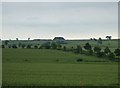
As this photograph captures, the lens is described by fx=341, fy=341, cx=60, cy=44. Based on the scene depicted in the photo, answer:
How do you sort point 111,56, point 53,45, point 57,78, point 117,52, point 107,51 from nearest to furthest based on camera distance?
point 57,78 < point 111,56 < point 117,52 < point 107,51 < point 53,45

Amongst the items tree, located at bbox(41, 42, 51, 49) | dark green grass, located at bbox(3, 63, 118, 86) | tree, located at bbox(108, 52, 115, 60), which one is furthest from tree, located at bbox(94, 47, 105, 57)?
dark green grass, located at bbox(3, 63, 118, 86)

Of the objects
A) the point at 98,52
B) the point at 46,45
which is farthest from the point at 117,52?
the point at 46,45

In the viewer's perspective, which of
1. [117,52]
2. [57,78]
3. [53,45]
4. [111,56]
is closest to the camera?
[57,78]

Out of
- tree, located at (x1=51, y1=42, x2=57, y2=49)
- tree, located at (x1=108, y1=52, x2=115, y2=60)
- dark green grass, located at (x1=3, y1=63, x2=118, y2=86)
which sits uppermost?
tree, located at (x1=51, y1=42, x2=57, y2=49)

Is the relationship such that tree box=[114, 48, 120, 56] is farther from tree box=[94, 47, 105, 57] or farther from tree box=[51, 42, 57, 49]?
tree box=[51, 42, 57, 49]

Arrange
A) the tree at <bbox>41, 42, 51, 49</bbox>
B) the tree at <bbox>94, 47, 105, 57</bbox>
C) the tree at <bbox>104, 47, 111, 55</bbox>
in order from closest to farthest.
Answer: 1. the tree at <bbox>94, 47, 105, 57</bbox>
2. the tree at <bbox>104, 47, 111, 55</bbox>
3. the tree at <bbox>41, 42, 51, 49</bbox>

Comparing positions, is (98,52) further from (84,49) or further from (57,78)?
(57,78)

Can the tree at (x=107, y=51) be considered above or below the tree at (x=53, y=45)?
below

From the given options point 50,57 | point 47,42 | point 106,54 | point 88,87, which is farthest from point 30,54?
point 88,87

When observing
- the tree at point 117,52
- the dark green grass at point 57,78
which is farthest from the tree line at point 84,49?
the dark green grass at point 57,78

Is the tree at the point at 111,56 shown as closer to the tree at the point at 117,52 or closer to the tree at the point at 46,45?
the tree at the point at 117,52

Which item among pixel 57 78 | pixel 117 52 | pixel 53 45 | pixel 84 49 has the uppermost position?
pixel 53 45

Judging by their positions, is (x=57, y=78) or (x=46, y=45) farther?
(x=46, y=45)

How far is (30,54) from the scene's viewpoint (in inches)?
3150
